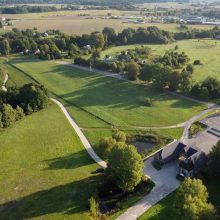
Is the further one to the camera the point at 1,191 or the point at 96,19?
the point at 96,19

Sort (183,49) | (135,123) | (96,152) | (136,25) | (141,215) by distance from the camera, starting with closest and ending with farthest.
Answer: (141,215), (96,152), (135,123), (183,49), (136,25)

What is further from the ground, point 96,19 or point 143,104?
point 96,19

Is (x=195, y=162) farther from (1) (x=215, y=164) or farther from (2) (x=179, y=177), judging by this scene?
(2) (x=179, y=177)

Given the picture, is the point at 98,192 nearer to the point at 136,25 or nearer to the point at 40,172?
the point at 40,172

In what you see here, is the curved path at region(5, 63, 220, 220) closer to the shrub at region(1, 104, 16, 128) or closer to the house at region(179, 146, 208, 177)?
the house at region(179, 146, 208, 177)

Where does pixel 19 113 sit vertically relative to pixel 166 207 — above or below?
above

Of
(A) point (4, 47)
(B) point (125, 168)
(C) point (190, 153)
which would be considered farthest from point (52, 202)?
(A) point (4, 47)

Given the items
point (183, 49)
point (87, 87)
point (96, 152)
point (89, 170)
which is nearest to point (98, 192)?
point (89, 170)
